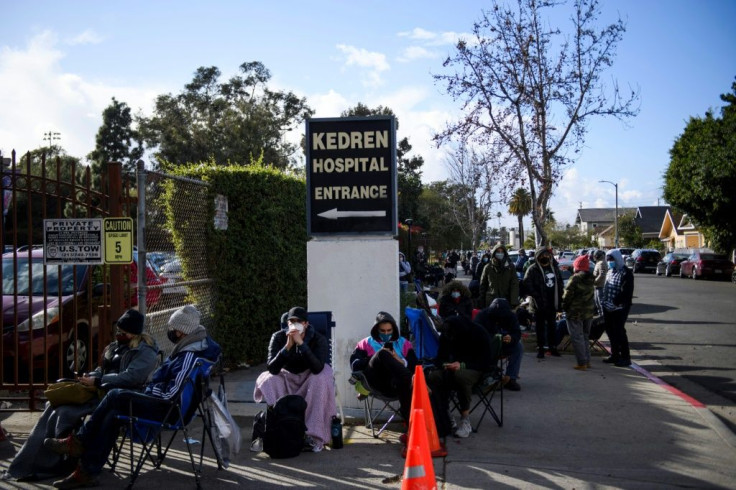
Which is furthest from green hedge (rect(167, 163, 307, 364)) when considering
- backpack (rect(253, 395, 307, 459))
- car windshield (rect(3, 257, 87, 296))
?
backpack (rect(253, 395, 307, 459))

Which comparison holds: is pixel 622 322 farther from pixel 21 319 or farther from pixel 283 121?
pixel 283 121

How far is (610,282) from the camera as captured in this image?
34.2 feet

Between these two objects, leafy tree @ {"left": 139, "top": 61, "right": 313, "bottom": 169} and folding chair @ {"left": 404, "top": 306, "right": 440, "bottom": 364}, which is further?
leafy tree @ {"left": 139, "top": 61, "right": 313, "bottom": 169}

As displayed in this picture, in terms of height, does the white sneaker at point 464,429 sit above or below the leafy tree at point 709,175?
below

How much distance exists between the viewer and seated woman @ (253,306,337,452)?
6.12 metres

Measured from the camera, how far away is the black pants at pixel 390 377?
20.6ft

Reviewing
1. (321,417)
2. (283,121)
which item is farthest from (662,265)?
(321,417)

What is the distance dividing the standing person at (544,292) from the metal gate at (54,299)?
20.8 ft

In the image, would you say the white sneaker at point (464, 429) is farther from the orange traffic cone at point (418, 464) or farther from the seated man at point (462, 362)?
the orange traffic cone at point (418, 464)

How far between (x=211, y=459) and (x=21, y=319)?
146 inches

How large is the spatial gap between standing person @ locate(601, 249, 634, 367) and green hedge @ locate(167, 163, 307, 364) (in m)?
5.00

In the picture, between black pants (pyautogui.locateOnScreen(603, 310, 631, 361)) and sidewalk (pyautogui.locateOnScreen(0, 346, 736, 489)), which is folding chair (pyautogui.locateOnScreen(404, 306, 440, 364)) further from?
black pants (pyautogui.locateOnScreen(603, 310, 631, 361))

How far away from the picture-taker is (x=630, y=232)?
76.3 metres

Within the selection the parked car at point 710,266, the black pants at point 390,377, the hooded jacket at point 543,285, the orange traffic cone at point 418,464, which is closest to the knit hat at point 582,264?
the hooded jacket at point 543,285
